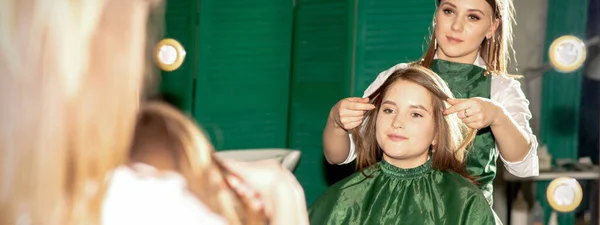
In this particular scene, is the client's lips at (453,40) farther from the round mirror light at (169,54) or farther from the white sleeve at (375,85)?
the round mirror light at (169,54)

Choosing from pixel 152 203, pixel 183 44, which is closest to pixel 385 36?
pixel 183 44

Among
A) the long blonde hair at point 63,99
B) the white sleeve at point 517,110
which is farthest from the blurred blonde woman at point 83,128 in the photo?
the white sleeve at point 517,110

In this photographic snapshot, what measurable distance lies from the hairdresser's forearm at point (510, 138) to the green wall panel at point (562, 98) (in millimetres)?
326

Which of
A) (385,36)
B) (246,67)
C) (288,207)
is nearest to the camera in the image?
(288,207)

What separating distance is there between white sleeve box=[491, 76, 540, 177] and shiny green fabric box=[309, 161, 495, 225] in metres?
0.16

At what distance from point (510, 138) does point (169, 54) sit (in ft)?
2.80

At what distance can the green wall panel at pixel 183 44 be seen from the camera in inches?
86.2

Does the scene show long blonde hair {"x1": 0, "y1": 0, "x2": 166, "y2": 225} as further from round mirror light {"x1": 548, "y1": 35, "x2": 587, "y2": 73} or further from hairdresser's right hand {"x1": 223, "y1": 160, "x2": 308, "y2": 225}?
round mirror light {"x1": 548, "y1": 35, "x2": 587, "y2": 73}

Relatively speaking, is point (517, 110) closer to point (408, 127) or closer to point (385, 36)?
point (408, 127)

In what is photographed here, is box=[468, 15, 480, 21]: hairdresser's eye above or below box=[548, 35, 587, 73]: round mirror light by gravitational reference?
above

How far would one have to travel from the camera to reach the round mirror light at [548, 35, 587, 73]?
213 centimetres

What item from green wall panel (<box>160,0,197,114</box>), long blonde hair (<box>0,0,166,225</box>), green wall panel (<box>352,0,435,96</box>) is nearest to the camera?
long blonde hair (<box>0,0,166,225</box>)

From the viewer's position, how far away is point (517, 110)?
6.23 ft

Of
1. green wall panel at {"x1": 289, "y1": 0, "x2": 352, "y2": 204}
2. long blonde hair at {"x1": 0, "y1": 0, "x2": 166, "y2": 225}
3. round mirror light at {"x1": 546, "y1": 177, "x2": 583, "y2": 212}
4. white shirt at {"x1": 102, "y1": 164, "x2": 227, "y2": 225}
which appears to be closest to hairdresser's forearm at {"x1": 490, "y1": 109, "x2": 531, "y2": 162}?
round mirror light at {"x1": 546, "y1": 177, "x2": 583, "y2": 212}
